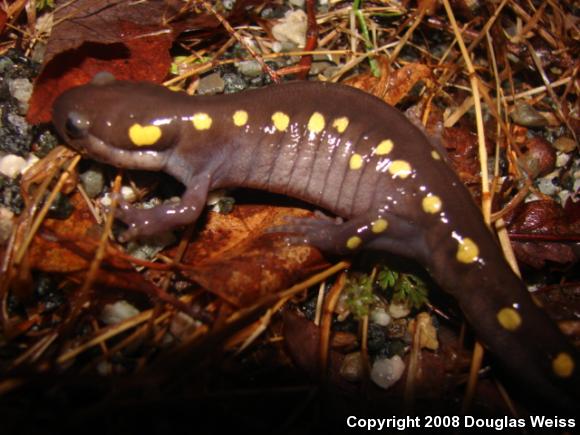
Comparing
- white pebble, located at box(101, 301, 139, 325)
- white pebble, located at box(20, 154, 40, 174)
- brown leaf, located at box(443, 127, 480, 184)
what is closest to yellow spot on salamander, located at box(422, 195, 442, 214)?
brown leaf, located at box(443, 127, 480, 184)

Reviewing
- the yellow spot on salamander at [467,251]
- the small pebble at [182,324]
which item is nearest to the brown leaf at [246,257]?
the small pebble at [182,324]

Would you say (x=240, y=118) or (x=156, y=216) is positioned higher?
(x=240, y=118)

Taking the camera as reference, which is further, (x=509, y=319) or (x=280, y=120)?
(x=280, y=120)

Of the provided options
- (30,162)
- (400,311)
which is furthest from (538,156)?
(30,162)

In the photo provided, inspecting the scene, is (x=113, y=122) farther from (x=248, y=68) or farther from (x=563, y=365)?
(x=563, y=365)

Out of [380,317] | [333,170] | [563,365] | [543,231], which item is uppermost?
[333,170]

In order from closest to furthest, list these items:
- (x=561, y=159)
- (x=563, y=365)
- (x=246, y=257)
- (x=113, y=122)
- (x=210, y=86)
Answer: (x=563, y=365) → (x=246, y=257) → (x=113, y=122) → (x=210, y=86) → (x=561, y=159)

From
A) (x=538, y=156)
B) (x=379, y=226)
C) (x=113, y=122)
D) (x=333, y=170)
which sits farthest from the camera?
(x=538, y=156)
